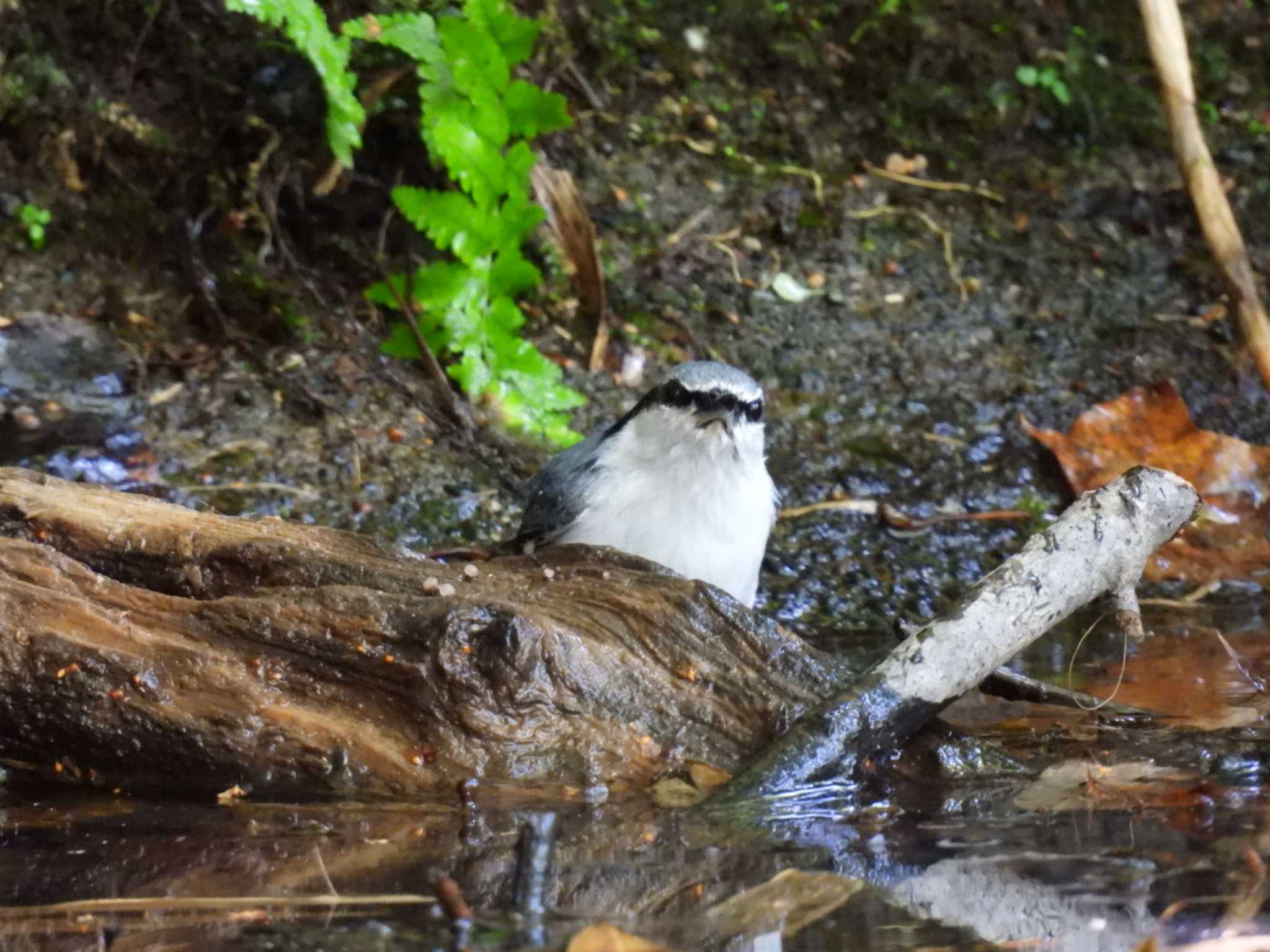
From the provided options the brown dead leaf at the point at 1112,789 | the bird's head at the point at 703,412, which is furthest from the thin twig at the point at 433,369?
the brown dead leaf at the point at 1112,789

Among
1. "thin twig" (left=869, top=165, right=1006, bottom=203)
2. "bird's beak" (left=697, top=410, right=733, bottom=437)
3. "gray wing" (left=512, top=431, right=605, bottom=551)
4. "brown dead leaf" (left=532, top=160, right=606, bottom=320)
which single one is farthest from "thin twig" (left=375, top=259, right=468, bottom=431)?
"thin twig" (left=869, top=165, right=1006, bottom=203)

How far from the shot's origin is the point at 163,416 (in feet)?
18.2

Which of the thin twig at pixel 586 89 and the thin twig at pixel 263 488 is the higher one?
the thin twig at pixel 586 89

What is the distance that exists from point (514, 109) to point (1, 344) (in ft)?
7.07

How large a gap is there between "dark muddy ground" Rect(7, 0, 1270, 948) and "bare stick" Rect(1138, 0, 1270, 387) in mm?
1252

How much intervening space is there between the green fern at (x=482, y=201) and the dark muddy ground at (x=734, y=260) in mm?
296

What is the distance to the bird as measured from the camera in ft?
14.0

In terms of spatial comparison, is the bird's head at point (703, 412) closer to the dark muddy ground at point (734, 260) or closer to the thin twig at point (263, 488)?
the dark muddy ground at point (734, 260)

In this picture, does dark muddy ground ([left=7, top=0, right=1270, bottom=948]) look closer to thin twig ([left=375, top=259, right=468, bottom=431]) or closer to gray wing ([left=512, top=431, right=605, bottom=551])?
thin twig ([left=375, top=259, right=468, bottom=431])

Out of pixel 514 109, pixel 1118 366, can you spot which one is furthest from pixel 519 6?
pixel 1118 366

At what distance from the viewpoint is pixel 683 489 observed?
4.33 meters

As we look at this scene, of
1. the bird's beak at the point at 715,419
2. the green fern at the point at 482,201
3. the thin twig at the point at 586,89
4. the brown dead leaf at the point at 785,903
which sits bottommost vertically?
the brown dead leaf at the point at 785,903

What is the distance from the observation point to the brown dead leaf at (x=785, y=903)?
88.0 inches

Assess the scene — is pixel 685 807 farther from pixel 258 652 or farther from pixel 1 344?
pixel 1 344
